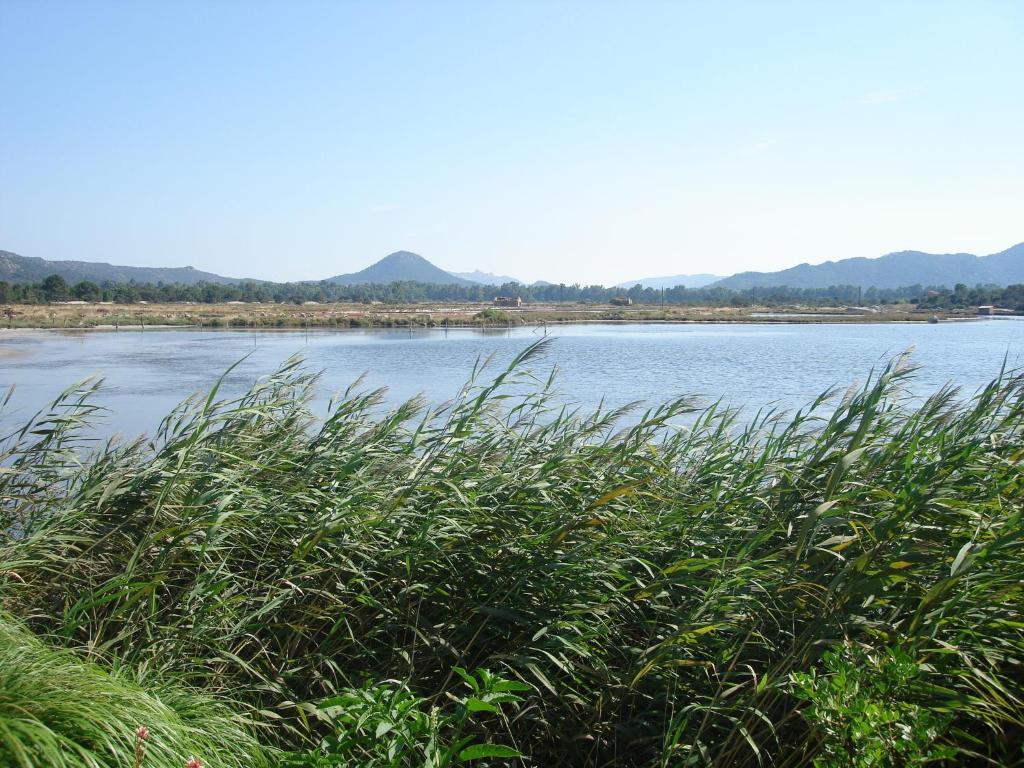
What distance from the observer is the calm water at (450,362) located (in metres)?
21.2

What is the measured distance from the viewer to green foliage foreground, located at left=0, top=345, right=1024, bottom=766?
3.43 metres

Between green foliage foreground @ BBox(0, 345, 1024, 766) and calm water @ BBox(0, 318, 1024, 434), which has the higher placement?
green foliage foreground @ BBox(0, 345, 1024, 766)

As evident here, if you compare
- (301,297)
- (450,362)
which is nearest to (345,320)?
(450,362)

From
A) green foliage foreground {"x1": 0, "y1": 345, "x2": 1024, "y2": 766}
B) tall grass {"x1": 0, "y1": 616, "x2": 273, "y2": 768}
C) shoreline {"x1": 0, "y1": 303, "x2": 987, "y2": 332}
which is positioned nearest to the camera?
tall grass {"x1": 0, "y1": 616, "x2": 273, "y2": 768}

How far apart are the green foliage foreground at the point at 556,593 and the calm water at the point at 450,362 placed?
6.07m

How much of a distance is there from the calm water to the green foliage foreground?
6066 mm

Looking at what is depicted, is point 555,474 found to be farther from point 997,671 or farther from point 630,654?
point 997,671

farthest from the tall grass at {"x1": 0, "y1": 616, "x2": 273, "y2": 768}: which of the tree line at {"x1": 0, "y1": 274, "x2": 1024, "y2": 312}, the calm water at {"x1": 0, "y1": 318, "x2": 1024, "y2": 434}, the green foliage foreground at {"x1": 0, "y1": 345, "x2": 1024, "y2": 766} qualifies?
the tree line at {"x1": 0, "y1": 274, "x2": 1024, "y2": 312}

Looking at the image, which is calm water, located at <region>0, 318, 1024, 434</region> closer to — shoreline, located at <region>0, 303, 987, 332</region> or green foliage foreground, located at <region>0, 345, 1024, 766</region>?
shoreline, located at <region>0, 303, 987, 332</region>

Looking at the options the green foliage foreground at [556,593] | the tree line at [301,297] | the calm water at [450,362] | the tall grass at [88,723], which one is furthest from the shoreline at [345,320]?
the tall grass at [88,723]

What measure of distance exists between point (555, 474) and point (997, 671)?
2.54m

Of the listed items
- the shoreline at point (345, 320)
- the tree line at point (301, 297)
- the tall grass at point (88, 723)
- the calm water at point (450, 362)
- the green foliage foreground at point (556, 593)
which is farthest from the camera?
the tree line at point (301, 297)

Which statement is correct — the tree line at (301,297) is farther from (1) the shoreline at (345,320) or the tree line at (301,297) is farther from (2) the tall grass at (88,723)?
(2) the tall grass at (88,723)

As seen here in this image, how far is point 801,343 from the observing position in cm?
4694
